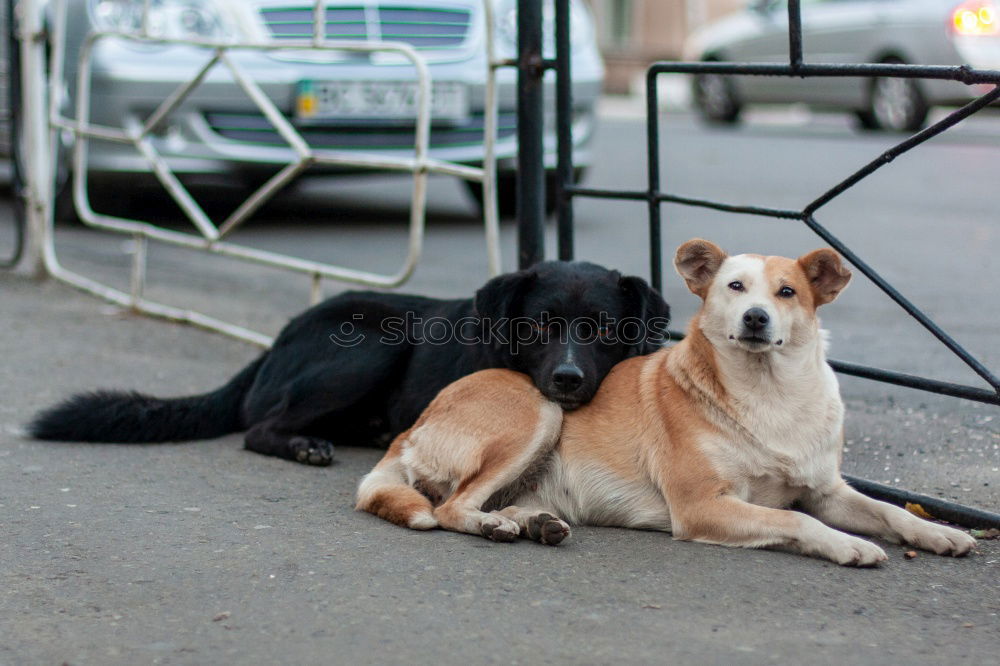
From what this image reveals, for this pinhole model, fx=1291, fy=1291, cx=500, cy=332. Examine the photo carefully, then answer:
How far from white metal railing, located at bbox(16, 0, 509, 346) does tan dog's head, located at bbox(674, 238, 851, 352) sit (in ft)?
4.80

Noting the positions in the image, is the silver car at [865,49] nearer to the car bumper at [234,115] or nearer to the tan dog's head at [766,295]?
the car bumper at [234,115]

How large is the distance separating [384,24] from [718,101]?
997 cm

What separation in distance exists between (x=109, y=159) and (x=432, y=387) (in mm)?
4356

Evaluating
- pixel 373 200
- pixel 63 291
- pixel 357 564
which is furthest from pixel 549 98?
pixel 357 564

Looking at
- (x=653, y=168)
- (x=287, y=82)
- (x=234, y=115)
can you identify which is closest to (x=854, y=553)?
(x=653, y=168)

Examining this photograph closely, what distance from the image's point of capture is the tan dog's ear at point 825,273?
11.0 feet

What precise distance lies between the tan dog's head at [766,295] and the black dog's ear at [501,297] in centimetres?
61

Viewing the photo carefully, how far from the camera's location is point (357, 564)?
3.14m

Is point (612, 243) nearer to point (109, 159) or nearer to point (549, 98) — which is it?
point (549, 98)

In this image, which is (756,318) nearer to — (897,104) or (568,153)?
(568,153)

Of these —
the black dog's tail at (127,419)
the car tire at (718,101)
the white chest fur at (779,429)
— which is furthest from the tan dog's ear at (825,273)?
the car tire at (718,101)

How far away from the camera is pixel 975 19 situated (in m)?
13.3

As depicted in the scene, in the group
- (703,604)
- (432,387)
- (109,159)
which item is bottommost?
(703,604)

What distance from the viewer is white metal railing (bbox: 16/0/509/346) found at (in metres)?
4.98
